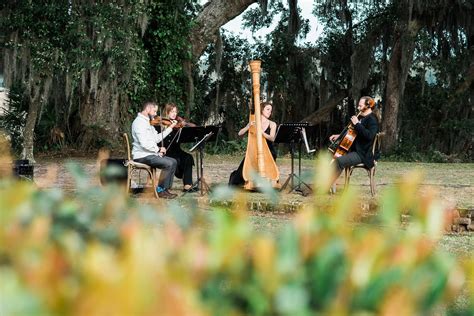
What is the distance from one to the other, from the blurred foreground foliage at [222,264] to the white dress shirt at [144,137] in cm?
815

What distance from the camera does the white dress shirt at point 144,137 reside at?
983 centimetres

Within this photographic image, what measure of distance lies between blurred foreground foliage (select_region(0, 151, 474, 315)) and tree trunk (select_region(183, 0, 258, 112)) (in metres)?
17.7

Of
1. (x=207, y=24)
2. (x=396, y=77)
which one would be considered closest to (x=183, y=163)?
(x=207, y=24)

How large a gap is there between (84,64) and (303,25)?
9531mm

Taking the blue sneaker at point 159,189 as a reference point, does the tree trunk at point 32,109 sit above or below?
above

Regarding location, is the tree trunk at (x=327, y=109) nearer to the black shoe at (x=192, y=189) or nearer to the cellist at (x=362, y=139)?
the black shoe at (x=192, y=189)

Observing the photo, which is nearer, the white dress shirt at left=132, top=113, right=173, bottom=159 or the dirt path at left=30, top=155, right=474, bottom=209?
the white dress shirt at left=132, top=113, right=173, bottom=159

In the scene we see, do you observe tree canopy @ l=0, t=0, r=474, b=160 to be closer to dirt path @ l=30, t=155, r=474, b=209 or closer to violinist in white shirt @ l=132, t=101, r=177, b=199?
dirt path @ l=30, t=155, r=474, b=209

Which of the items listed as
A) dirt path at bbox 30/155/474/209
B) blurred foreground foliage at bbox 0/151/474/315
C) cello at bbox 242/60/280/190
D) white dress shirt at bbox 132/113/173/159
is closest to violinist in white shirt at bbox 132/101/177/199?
white dress shirt at bbox 132/113/173/159

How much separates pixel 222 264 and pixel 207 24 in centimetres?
1854

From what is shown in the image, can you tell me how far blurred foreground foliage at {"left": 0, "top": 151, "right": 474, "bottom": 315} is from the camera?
3.27ft

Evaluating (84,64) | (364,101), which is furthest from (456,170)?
(84,64)

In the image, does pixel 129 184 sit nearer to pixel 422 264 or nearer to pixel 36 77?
pixel 36 77

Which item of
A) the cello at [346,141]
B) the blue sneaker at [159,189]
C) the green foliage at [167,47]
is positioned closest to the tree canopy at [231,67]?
the green foliage at [167,47]
